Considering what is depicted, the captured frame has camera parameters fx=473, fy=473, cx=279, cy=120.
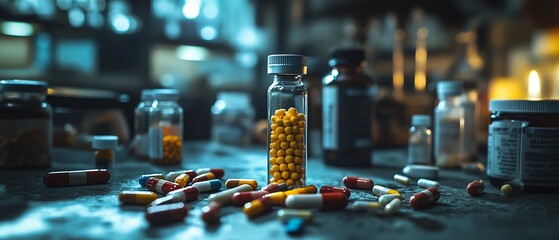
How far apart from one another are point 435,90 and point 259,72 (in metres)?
1.19

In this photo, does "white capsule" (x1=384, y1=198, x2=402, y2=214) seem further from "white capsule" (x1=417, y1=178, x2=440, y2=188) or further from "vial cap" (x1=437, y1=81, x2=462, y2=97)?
"vial cap" (x1=437, y1=81, x2=462, y2=97)

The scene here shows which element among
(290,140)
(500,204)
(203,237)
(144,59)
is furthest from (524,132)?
(144,59)

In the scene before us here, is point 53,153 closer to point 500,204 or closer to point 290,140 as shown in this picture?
point 290,140

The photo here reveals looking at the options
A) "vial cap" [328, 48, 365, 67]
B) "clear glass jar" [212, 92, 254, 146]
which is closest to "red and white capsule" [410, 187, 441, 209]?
"vial cap" [328, 48, 365, 67]

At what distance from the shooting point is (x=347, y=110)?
109cm

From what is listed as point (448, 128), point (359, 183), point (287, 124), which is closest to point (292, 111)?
point (287, 124)

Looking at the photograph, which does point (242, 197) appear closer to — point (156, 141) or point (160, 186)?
point (160, 186)

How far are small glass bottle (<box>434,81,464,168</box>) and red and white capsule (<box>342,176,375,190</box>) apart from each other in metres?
0.40

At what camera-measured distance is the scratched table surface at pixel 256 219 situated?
52 cm

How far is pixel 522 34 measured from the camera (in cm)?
187

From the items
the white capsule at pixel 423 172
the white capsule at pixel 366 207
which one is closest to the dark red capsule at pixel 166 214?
the white capsule at pixel 366 207

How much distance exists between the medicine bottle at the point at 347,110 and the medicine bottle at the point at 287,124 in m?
0.28

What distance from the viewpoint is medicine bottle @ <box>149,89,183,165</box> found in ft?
3.62

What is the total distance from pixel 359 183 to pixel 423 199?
0.57 feet
